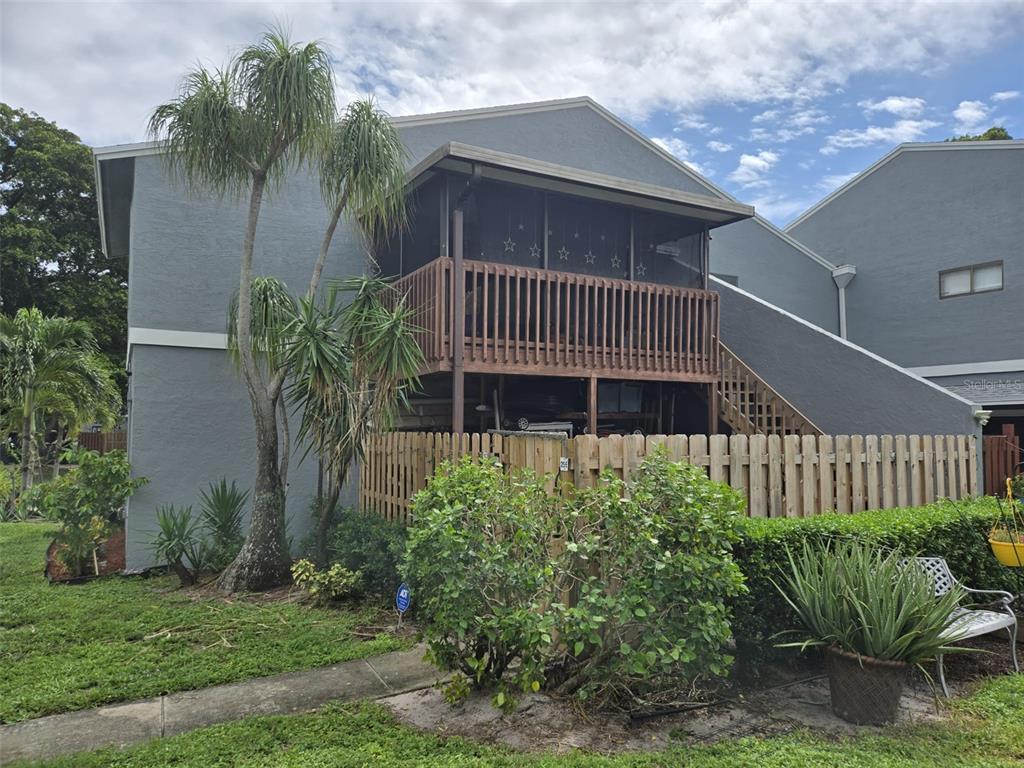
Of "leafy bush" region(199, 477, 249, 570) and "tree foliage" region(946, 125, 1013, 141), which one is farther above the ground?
"tree foliage" region(946, 125, 1013, 141)

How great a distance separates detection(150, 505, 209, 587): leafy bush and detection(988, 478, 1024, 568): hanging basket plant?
7319 millimetres

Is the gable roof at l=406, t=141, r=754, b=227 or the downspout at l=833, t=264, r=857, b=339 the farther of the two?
the downspout at l=833, t=264, r=857, b=339

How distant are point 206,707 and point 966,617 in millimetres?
4751

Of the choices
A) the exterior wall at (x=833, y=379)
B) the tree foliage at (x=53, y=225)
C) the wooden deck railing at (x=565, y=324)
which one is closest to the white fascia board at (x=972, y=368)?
the exterior wall at (x=833, y=379)

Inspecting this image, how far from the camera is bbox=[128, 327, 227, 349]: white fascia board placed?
25.6ft

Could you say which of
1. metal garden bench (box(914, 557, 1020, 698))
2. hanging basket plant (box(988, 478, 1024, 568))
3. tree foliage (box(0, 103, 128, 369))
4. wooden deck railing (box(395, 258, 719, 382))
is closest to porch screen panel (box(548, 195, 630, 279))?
wooden deck railing (box(395, 258, 719, 382))

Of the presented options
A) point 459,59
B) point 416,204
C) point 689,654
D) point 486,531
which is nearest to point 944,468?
point 689,654

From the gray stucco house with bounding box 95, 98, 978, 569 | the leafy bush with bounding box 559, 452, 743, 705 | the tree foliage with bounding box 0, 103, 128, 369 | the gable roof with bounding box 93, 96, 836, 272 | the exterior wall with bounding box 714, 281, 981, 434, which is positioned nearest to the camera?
the leafy bush with bounding box 559, 452, 743, 705

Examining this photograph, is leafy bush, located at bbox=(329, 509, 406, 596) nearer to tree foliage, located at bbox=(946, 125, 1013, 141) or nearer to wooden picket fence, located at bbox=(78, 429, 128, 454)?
wooden picket fence, located at bbox=(78, 429, 128, 454)

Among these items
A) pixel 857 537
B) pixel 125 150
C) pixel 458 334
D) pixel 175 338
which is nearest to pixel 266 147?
pixel 125 150

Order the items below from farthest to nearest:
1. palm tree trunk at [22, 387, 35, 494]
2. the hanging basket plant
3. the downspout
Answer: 1. the downspout
2. palm tree trunk at [22, 387, 35, 494]
3. the hanging basket plant

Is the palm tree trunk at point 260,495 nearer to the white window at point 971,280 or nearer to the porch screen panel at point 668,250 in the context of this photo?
the porch screen panel at point 668,250

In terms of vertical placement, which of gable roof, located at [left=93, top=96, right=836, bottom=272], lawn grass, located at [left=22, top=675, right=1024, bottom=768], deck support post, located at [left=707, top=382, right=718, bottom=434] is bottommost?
lawn grass, located at [left=22, top=675, right=1024, bottom=768]

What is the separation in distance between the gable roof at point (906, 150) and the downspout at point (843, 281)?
1.78m
